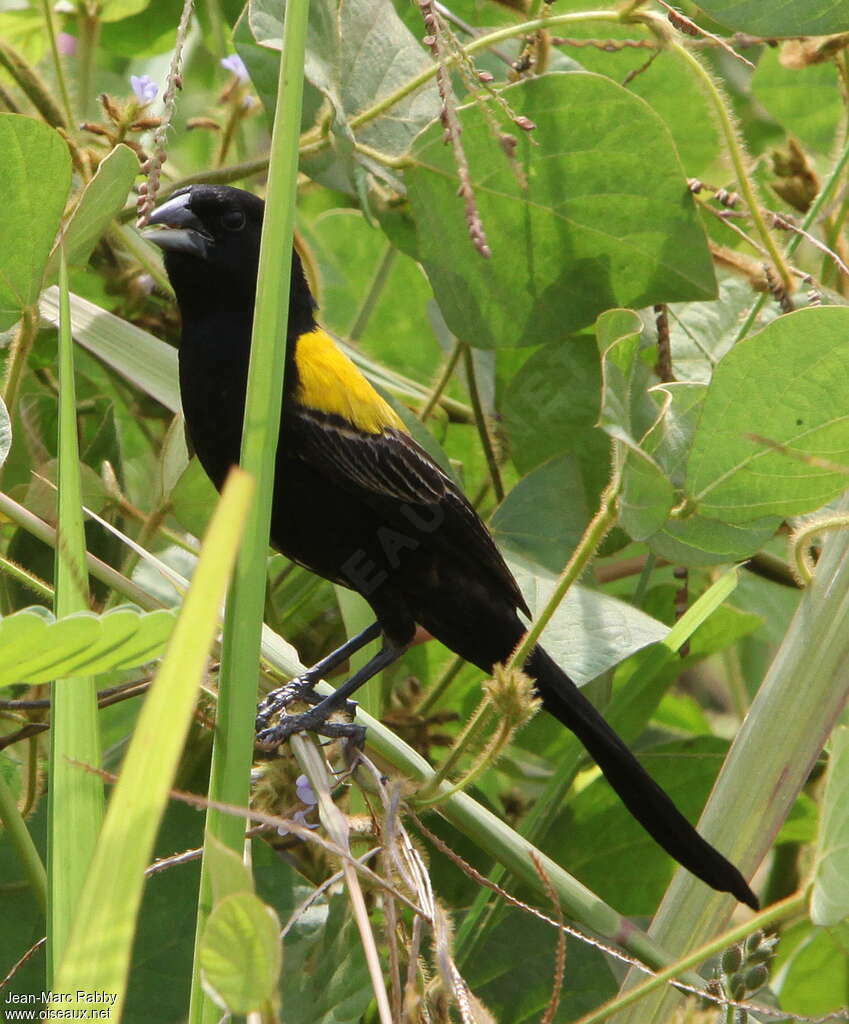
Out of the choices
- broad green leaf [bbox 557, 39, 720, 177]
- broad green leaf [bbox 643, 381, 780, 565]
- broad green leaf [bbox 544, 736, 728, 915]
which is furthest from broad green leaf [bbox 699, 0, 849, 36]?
broad green leaf [bbox 544, 736, 728, 915]

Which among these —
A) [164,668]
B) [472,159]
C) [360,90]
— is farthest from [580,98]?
[164,668]

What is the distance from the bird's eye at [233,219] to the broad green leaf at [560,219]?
387 millimetres

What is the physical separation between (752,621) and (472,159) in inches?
36.7

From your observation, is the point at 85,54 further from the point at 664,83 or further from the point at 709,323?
the point at 709,323

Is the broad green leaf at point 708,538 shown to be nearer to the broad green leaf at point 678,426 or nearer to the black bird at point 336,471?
the broad green leaf at point 678,426

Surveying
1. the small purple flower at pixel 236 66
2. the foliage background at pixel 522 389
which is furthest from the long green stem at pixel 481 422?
the small purple flower at pixel 236 66

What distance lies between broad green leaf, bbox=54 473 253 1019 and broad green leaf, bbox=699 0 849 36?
1353 millimetres

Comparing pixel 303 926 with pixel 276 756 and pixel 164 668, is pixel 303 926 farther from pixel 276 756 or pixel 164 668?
pixel 164 668

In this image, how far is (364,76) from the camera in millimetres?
1960

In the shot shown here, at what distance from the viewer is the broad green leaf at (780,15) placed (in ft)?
5.99

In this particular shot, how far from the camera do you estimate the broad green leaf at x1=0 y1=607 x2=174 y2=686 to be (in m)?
0.94

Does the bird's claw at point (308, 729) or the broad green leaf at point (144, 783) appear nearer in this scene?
the broad green leaf at point (144, 783)

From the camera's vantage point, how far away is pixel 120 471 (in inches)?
75.3

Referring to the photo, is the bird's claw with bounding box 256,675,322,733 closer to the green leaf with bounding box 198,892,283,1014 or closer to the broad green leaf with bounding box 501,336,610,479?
the broad green leaf with bounding box 501,336,610,479
